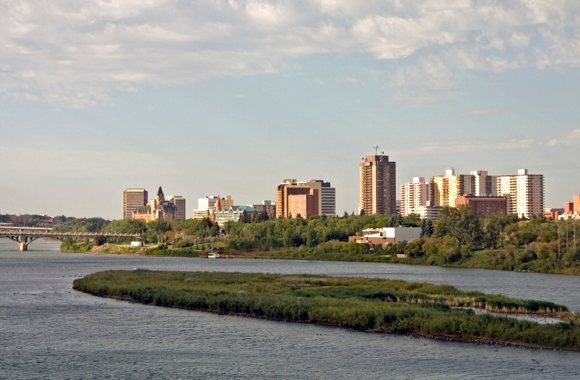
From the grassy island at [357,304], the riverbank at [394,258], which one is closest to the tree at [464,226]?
the riverbank at [394,258]

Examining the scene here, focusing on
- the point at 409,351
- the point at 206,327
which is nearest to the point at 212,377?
the point at 409,351

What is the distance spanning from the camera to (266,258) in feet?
604

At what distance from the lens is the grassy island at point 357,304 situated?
48.2 meters

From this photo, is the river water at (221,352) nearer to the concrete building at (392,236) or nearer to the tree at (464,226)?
the tree at (464,226)

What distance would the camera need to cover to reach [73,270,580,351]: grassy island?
48.2m

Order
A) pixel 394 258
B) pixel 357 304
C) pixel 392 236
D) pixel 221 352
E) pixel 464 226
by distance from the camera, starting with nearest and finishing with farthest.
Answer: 1. pixel 221 352
2. pixel 357 304
3. pixel 394 258
4. pixel 464 226
5. pixel 392 236

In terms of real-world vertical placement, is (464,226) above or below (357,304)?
above

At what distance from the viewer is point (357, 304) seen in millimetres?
59656

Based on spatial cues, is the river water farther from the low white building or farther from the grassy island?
the low white building

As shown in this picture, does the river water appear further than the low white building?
No

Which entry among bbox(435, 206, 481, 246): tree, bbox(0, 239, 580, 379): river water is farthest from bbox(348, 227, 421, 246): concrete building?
bbox(0, 239, 580, 379): river water

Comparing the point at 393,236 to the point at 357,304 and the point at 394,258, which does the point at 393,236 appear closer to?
the point at 394,258

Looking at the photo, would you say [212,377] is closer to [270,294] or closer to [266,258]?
[270,294]

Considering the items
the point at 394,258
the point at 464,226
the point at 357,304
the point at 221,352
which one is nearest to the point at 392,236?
the point at 394,258
